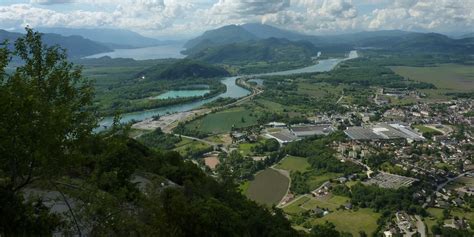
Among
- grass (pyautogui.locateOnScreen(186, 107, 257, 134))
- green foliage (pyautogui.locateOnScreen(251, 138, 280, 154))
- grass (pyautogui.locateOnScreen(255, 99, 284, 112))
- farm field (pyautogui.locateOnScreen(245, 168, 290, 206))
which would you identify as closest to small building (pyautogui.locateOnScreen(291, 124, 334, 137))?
green foliage (pyautogui.locateOnScreen(251, 138, 280, 154))

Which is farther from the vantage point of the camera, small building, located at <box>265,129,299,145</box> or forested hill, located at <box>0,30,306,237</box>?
small building, located at <box>265,129,299,145</box>

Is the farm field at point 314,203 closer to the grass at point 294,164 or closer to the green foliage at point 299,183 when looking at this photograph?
the green foliage at point 299,183

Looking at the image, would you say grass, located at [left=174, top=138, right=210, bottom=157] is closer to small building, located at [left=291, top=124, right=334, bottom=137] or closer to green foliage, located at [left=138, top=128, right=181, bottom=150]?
green foliage, located at [left=138, top=128, right=181, bottom=150]

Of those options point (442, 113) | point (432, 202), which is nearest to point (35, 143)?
point (432, 202)

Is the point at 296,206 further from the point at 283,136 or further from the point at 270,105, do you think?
the point at 270,105

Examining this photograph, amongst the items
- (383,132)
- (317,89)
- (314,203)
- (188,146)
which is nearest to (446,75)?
(317,89)

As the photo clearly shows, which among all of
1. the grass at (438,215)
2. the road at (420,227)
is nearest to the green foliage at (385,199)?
the grass at (438,215)
